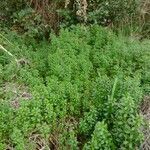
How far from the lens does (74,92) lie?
423 cm

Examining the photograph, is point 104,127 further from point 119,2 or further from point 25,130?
point 119,2

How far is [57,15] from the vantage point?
5.78 metres

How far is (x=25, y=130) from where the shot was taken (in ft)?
12.4

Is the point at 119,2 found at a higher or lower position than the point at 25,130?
higher

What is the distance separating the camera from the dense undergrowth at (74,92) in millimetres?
3717

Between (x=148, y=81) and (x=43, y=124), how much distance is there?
4.31 feet

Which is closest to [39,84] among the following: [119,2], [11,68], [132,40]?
[11,68]

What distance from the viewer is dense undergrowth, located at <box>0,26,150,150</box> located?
372cm

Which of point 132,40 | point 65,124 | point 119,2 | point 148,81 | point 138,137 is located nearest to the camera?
point 138,137

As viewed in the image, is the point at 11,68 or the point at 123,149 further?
the point at 11,68

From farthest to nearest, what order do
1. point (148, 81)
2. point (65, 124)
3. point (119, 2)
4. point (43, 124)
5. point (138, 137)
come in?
point (119, 2), point (148, 81), point (65, 124), point (43, 124), point (138, 137)

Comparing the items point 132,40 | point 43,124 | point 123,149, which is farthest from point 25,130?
point 132,40

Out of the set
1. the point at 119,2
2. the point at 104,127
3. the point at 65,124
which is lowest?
the point at 65,124

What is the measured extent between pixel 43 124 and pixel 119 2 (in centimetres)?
250
